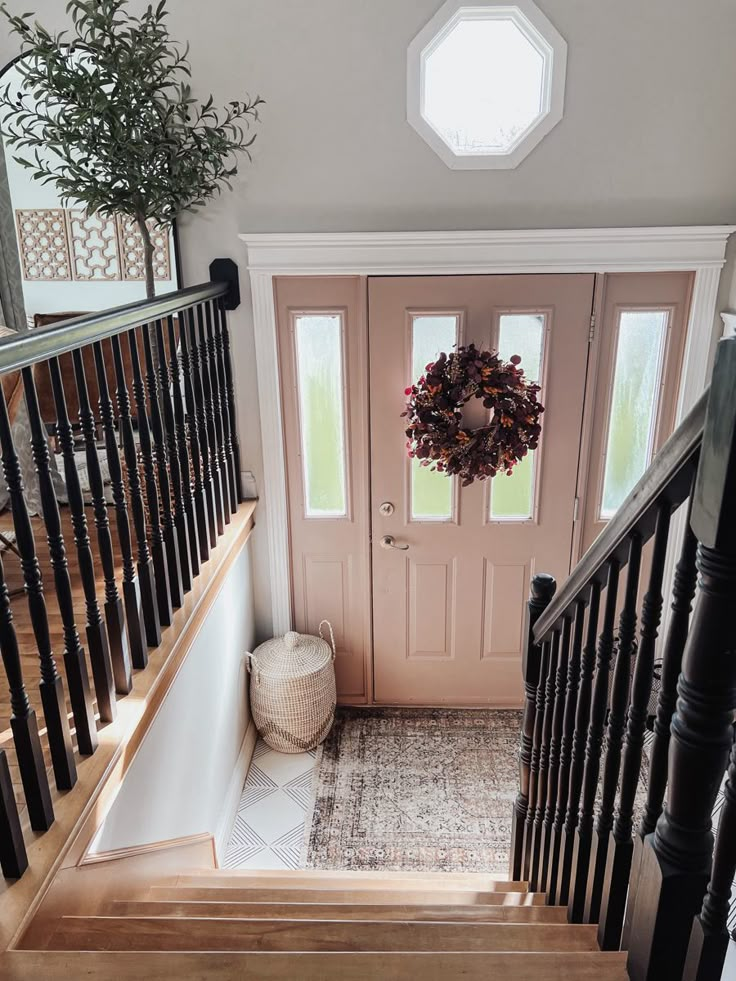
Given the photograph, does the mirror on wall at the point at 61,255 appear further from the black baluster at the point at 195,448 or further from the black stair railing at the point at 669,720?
the black stair railing at the point at 669,720

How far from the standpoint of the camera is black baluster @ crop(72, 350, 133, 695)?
1.72 metres

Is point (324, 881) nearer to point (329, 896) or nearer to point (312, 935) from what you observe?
point (329, 896)

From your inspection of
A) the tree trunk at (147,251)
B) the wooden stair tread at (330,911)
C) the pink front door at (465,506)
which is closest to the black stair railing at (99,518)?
the tree trunk at (147,251)

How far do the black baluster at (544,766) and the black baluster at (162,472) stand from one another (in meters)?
1.24

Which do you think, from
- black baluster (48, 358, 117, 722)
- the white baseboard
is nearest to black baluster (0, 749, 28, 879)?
black baluster (48, 358, 117, 722)

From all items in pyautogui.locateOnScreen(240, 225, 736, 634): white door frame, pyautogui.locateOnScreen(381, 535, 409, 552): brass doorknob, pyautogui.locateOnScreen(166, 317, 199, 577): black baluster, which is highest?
pyautogui.locateOnScreen(240, 225, 736, 634): white door frame

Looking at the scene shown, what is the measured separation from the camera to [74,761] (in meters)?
1.69

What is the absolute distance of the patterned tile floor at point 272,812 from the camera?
3.10 m

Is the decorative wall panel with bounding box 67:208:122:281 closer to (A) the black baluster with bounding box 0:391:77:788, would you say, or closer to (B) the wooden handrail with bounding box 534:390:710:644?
(A) the black baluster with bounding box 0:391:77:788

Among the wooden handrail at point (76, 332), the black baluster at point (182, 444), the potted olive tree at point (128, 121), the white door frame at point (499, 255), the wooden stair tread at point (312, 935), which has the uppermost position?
the potted olive tree at point (128, 121)

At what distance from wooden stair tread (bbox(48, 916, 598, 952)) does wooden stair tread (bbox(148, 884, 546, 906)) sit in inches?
21.6

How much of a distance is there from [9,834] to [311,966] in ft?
2.03

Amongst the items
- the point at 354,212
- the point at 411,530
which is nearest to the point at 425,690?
the point at 411,530

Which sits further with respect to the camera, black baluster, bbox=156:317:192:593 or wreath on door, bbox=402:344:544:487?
wreath on door, bbox=402:344:544:487
